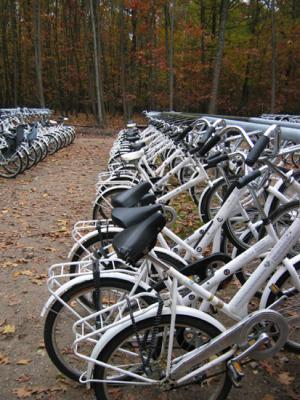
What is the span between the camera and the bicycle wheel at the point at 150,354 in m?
1.97

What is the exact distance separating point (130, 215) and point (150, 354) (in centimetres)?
74

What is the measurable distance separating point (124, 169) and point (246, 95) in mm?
21961

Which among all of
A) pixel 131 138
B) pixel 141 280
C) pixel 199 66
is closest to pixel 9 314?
pixel 141 280

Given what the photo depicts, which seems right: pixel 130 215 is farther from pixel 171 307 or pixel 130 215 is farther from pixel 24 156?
pixel 24 156

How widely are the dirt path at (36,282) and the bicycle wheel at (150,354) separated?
1.13ft

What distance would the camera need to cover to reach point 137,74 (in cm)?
2627

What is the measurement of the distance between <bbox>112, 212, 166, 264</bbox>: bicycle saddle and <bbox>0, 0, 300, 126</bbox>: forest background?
64.4 ft

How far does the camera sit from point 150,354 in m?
2.05

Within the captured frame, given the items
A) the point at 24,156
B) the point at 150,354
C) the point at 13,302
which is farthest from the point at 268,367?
the point at 24,156

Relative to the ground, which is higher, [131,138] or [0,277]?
[131,138]

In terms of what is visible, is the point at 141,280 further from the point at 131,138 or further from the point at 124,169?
the point at 131,138

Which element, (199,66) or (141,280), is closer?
(141,280)

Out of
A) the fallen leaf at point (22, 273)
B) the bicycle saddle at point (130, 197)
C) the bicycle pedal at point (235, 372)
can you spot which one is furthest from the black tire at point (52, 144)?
the bicycle pedal at point (235, 372)

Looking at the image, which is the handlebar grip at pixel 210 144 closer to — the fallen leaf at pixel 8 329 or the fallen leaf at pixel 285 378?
the fallen leaf at pixel 285 378
